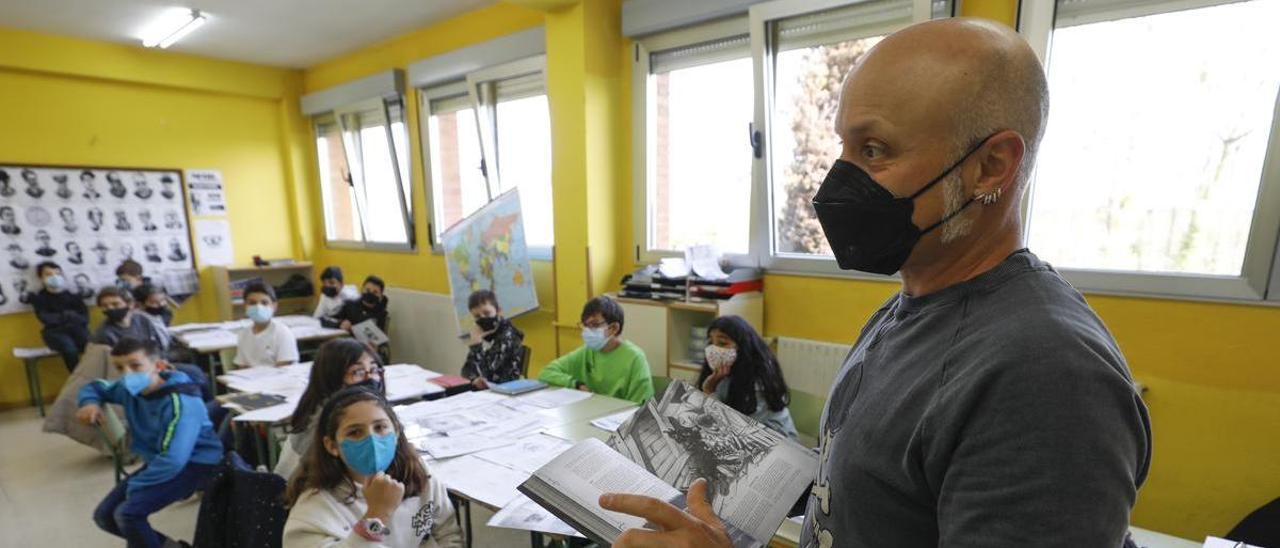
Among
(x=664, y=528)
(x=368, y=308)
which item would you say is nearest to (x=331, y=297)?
(x=368, y=308)

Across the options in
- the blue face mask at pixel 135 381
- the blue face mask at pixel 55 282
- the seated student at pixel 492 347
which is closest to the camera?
the blue face mask at pixel 135 381

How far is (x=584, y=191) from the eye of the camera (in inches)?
144

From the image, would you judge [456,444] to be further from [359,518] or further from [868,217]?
[868,217]

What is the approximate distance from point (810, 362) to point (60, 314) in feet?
19.2

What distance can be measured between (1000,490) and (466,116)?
482cm

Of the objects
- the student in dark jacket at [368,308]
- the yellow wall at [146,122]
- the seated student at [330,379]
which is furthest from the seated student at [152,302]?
the seated student at [330,379]

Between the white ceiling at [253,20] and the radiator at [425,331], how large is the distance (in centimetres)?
219

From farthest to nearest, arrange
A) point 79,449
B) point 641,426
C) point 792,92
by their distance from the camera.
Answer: point 79,449
point 792,92
point 641,426

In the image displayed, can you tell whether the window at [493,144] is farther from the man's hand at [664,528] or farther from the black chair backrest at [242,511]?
the man's hand at [664,528]

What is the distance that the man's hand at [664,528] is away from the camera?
79 cm

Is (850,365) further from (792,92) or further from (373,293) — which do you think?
(373,293)

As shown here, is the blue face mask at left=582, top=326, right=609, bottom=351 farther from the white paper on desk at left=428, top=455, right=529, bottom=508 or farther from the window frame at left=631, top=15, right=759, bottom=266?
the white paper on desk at left=428, top=455, right=529, bottom=508

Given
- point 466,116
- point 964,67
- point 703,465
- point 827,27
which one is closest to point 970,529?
point 964,67

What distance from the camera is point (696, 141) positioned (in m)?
3.60
